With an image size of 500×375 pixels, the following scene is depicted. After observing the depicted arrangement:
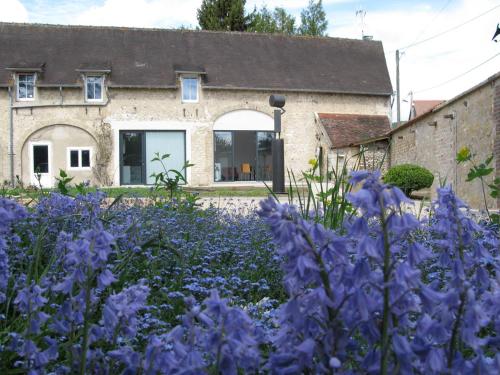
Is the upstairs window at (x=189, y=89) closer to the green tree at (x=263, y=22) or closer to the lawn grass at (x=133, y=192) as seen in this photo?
the lawn grass at (x=133, y=192)

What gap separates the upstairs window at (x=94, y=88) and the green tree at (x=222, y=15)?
49.6 ft

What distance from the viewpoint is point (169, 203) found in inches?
246

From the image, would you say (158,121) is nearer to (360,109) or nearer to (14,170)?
(14,170)

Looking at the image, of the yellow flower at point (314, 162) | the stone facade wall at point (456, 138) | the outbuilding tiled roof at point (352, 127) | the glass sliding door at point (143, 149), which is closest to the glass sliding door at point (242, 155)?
the glass sliding door at point (143, 149)

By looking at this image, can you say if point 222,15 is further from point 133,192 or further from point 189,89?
point 133,192

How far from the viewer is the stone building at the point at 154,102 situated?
24.8 metres

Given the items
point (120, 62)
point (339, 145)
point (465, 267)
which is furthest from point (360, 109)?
point (465, 267)

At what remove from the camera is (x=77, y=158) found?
2511 cm

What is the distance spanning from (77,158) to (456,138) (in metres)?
16.7

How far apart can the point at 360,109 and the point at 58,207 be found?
25.2 metres

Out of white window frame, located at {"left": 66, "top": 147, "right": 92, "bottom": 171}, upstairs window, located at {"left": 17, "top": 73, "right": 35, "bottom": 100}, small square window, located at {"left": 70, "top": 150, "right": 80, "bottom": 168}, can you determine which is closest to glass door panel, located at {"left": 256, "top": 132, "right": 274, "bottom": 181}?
white window frame, located at {"left": 66, "top": 147, "right": 92, "bottom": 171}

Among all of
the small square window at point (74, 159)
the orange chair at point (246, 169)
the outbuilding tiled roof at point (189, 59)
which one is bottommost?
the orange chair at point (246, 169)

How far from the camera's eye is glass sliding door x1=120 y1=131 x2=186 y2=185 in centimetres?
2577

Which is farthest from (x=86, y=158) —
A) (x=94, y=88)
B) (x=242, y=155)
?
(x=242, y=155)
